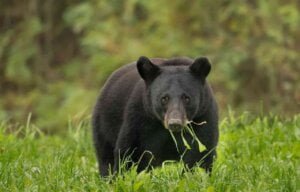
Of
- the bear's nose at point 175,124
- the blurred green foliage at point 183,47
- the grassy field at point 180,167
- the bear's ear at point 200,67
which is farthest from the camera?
the blurred green foliage at point 183,47

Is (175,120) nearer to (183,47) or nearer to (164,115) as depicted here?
(164,115)

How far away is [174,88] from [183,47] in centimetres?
711

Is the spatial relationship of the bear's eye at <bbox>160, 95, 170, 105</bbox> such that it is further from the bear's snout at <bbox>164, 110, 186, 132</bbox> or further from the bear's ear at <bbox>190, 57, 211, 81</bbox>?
the bear's ear at <bbox>190, 57, 211, 81</bbox>

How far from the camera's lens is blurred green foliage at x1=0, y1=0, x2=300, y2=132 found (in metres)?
13.2

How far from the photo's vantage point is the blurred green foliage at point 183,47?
43.3 feet

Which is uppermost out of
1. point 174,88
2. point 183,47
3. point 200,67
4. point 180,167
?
point 200,67

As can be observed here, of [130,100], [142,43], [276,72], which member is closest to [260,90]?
→ [276,72]

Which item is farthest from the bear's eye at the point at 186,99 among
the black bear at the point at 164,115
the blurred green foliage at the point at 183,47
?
the blurred green foliage at the point at 183,47

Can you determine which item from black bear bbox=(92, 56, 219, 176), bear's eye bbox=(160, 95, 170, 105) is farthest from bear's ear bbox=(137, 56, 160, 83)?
bear's eye bbox=(160, 95, 170, 105)

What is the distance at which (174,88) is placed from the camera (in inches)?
242

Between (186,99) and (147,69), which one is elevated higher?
(147,69)

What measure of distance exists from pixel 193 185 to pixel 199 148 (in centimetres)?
75

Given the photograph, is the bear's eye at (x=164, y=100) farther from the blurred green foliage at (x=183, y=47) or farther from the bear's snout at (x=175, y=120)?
the blurred green foliage at (x=183, y=47)

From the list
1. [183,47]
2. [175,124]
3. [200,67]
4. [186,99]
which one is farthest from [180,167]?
[183,47]
